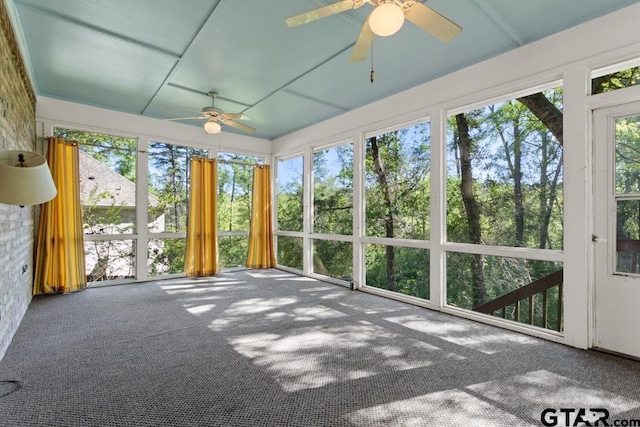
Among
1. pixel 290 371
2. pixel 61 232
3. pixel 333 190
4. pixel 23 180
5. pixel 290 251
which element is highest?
pixel 333 190

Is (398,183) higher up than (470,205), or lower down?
higher up

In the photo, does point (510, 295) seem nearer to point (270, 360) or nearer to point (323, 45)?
point (270, 360)

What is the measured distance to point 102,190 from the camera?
4.67 meters

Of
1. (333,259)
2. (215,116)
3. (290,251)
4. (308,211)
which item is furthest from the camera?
(290,251)

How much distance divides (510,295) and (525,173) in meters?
1.29

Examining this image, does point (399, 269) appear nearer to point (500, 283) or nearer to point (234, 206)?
point (500, 283)

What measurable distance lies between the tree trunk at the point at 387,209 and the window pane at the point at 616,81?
99.1 inches

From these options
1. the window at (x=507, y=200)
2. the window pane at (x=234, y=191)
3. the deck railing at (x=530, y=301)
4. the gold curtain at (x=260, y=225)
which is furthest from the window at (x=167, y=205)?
the deck railing at (x=530, y=301)

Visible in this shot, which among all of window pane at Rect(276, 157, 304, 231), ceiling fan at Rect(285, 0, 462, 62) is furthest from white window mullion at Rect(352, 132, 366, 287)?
Result: ceiling fan at Rect(285, 0, 462, 62)

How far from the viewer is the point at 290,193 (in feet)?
20.1

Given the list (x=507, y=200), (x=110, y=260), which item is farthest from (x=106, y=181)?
(x=507, y=200)

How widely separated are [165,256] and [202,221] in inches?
33.8

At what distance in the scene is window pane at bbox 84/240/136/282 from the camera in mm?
4566

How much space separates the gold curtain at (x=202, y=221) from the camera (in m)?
5.27
